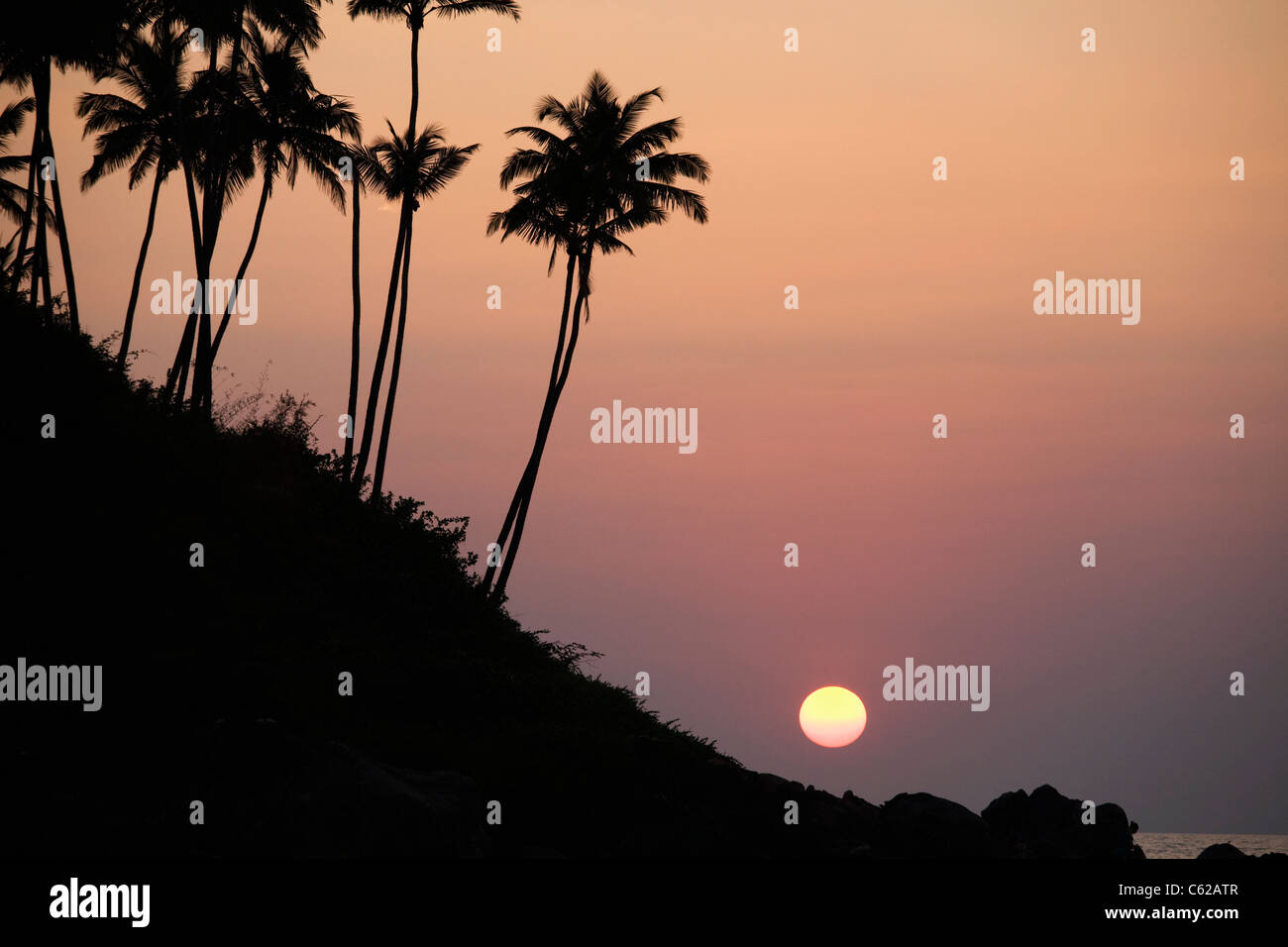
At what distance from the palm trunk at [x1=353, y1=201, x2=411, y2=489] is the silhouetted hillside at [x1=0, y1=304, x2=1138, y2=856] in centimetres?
321

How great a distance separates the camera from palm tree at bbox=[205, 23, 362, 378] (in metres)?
42.5

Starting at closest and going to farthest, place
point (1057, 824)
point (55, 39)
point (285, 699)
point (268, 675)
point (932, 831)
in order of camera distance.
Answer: point (285, 699) < point (932, 831) < point (268, 675) < point (55, 39) < point (1057, 824)

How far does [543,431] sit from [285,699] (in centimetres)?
1854

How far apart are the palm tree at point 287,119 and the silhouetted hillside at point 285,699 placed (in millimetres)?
9990

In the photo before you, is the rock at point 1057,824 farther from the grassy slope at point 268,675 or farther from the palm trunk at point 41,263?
the palm trunk at point 41,263

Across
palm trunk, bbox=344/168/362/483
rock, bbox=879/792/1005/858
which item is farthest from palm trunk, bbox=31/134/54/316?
rock, bbox=879/792/1005/858

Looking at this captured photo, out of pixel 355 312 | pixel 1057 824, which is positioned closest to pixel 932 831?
pixel 1057 824

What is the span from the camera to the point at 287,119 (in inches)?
1706

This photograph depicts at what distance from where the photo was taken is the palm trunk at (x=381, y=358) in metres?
42.0

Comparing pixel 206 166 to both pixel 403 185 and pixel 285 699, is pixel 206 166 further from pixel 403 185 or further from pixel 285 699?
pixel 285 699
